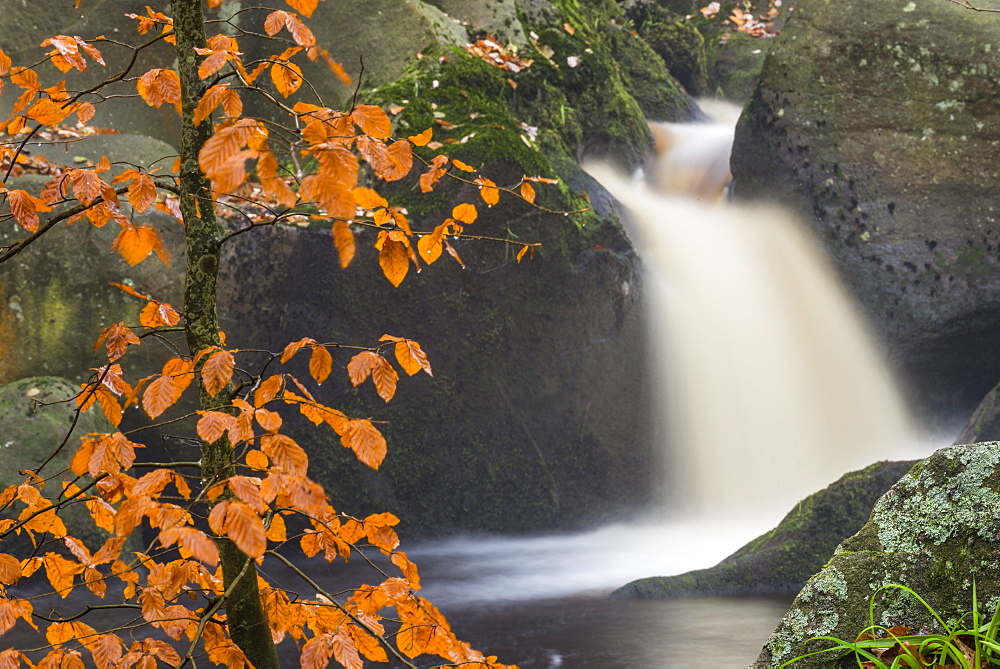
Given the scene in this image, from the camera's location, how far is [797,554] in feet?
17.5

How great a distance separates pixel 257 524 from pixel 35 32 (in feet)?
25.0

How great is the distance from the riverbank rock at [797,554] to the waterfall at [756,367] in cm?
202

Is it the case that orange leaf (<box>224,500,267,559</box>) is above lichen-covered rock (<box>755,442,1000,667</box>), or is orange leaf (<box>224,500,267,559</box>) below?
above

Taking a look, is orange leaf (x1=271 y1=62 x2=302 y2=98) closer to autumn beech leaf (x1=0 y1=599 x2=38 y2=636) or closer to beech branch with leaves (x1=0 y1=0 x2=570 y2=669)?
beech branch with leaves (x1=0 y1=0 x2=570 y2=669)

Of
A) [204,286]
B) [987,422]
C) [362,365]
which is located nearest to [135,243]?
[204,286]

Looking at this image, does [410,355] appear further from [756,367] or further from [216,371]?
[756,367]

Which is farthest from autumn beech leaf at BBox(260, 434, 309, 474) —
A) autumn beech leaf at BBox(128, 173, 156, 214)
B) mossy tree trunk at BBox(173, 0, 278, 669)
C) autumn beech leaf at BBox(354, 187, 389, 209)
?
autumn beech leaf at BBox(128, 173, 156, 214)

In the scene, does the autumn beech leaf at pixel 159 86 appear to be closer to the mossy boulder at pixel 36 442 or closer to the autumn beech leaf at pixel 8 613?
the autumn beech leaf at pixel 8 613

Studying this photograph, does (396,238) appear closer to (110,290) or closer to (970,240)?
(110,290)

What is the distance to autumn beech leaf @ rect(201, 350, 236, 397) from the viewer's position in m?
2.00

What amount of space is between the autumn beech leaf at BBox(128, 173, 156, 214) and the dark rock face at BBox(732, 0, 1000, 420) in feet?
23.9

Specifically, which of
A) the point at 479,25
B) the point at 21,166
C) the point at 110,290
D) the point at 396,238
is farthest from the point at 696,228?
the point at 396,238

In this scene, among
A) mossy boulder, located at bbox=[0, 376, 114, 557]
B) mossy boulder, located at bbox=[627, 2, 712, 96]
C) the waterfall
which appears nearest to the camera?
mossy boulder, located at bbox=[0, 376, 114, 557]

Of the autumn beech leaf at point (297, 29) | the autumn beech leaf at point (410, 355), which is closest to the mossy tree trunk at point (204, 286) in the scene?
the autumn beech leaf at point (297, 29)
